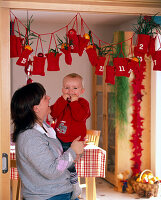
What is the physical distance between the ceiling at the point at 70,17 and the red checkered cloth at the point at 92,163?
2.49m

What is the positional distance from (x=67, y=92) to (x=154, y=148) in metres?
2.71

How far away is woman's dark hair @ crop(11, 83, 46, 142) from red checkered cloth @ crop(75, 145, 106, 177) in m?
1.86

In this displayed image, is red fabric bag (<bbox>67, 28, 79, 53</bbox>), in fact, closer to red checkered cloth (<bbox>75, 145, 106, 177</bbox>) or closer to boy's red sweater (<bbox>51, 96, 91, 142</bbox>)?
boy's red sweater (<bbox>51, 96, 91, 142</bbox>)

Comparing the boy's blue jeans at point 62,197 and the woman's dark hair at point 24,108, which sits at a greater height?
the woman's dark hair at point 24,108

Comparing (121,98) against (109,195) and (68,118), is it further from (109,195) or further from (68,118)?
(68,118)

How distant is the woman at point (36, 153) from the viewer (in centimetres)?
168

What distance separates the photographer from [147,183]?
443 cm

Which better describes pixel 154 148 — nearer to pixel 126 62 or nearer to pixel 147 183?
pixel 147 183

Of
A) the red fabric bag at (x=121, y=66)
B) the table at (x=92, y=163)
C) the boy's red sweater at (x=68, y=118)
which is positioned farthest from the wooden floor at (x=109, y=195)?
the boy's red sweater at (x=68, y=118)

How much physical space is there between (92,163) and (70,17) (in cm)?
284

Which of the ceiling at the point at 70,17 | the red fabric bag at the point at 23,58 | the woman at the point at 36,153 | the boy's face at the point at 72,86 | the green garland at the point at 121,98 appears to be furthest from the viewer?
the ceiling at the point at 70,17

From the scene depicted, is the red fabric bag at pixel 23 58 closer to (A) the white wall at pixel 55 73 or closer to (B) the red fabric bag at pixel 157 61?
(B) the red fabric bag at pixel 157 61

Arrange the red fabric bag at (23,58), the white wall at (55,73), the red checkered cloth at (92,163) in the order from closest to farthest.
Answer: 1. the red fabric bag at (23,58)
2. the red checkered cloth at (92,163)
3. the white wall at (55,73)

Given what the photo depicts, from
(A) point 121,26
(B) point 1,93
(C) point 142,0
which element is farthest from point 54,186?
(A) point 121,26
